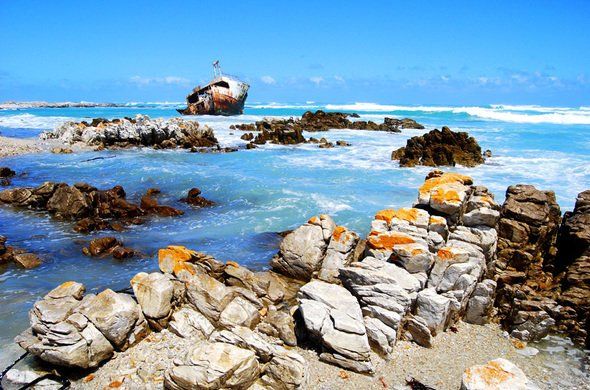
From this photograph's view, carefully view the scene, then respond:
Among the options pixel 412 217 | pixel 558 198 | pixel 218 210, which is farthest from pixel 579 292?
pixel 218 210

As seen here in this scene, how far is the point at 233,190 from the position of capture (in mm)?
18906

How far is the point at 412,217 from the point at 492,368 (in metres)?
5.00

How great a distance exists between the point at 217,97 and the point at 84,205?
155 ft

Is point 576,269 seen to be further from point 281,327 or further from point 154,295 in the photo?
point 154,295

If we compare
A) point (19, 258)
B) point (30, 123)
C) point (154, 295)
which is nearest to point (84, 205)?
point (19, 258)

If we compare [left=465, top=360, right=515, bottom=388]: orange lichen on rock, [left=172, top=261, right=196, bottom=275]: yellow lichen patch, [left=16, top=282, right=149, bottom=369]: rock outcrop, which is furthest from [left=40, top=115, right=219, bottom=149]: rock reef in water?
[left=465, top=360, right=515, bottom=388]: orange lichen on rock

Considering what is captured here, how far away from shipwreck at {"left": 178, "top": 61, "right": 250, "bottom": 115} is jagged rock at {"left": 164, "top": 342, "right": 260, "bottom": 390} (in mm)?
56076

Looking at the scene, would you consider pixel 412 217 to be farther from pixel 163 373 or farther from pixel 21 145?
pixel 21 145

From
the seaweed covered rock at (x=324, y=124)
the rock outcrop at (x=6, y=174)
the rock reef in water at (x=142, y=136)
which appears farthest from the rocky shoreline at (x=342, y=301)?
the seaweed covered rock at (x=324, y=124)

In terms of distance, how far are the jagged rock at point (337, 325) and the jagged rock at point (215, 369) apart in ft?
4.02

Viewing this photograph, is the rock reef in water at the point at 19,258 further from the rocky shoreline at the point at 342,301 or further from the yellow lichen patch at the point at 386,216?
the yellow lichen patch at the point at 386,216

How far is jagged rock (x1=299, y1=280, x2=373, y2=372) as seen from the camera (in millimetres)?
6562

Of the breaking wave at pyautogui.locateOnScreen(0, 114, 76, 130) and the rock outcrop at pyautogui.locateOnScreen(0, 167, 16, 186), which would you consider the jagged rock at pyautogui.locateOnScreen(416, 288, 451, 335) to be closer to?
the rock outcrop at pyautogui.locateOnScreen(0, 167, 16, 186)

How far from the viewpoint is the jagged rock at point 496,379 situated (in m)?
4.49
